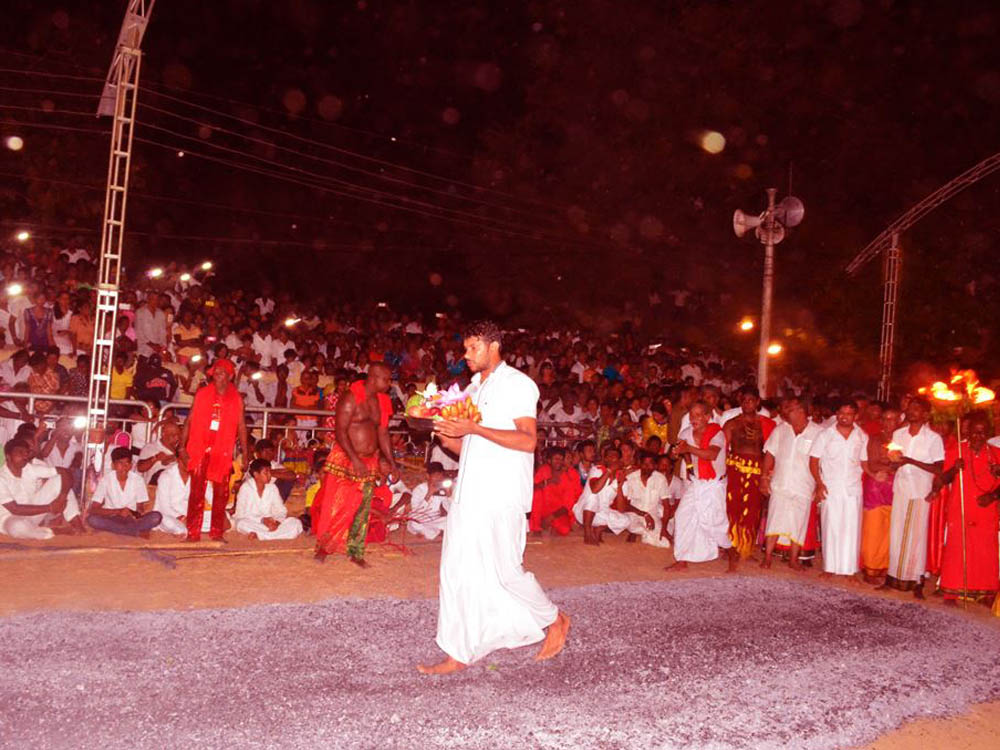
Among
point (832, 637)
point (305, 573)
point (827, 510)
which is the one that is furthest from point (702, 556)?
point (305, 573)

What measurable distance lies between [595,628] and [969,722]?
2477mm

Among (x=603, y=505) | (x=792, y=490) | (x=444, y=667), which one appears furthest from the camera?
(x=603, y=505)

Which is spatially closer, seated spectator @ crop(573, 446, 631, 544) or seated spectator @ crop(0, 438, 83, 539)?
Answer: seated spectator @ crop(0, 438, 83, 539)

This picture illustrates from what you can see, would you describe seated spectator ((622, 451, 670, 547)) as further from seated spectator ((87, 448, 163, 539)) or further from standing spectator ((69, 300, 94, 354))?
standing spectator ((69, 300, 94, 354))

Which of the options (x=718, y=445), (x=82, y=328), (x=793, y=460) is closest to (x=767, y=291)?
(x=793, y=460)

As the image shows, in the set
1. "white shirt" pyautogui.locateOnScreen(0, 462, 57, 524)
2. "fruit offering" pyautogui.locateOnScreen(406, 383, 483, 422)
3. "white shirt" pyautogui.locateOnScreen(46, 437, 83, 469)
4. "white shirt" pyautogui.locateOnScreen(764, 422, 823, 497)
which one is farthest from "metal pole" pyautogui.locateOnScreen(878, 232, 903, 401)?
"white shirt" pyautogui.locateOnScreen(0, 462, 57, 524)

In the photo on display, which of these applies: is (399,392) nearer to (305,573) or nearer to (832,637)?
(305,573)

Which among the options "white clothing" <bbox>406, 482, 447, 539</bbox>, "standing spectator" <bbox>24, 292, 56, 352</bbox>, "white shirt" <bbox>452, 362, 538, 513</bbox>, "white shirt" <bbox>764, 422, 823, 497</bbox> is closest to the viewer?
"white shirt" <bbox>452, 362, 538, 513</bbox>

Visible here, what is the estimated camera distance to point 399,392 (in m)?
15.0

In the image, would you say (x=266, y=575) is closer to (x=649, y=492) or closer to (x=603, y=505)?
(x=603, y=505)

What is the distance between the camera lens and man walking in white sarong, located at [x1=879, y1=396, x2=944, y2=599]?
9438 millimetres

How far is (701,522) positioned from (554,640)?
13.8 feet

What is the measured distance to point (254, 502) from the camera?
10.0m

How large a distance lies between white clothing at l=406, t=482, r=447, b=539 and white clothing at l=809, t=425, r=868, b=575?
4.18 meters
